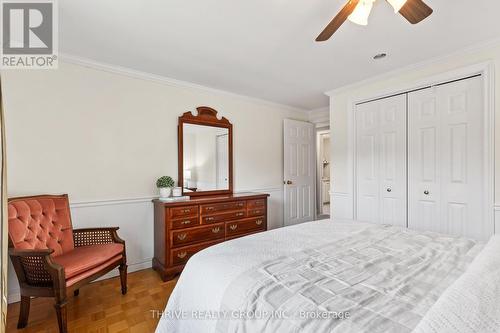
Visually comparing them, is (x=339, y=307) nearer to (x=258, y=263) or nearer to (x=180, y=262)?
(x=258, y=263)

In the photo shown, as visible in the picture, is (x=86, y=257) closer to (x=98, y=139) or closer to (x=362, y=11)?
(x=98, y=139)

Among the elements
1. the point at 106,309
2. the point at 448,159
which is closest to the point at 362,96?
the point at 448,159

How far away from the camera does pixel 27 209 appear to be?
1.94 metres

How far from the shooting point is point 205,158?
3289 mm

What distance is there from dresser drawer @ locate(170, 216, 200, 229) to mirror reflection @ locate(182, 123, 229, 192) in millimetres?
531

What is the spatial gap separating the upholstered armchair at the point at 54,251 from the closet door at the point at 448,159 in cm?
323

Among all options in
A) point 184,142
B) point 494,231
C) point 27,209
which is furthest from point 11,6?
point 494,231

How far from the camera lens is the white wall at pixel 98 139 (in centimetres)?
219

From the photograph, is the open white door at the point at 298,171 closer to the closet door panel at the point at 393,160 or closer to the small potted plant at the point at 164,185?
the closet door panel at the point at 393,160

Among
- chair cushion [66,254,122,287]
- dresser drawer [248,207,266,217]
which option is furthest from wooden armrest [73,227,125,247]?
dresser drawer [248,207,266,217]

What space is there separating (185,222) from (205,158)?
994 millimetres

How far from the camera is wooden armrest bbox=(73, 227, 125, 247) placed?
88.2 inches

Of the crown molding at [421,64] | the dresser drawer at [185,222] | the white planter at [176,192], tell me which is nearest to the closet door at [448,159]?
the crown molding at [421,64]

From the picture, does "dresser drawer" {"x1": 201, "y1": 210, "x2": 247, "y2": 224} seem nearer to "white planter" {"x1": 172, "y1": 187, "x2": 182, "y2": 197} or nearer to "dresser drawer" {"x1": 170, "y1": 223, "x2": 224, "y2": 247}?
"dresser drawer" {"x1": 170, "y1": 223, "x2": 224, "y2": 247}
